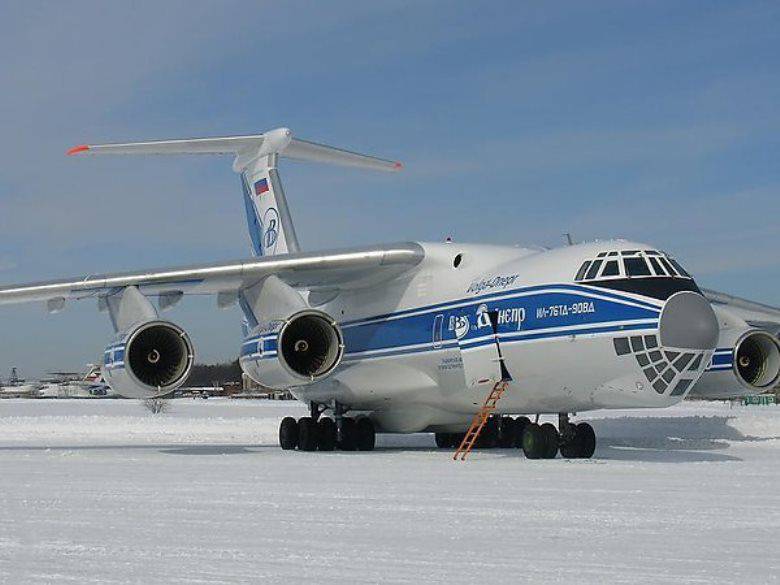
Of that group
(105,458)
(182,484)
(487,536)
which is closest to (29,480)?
(182,484)

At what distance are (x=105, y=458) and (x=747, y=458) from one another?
6784 millimetres

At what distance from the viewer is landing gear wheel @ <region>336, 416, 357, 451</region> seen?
1388 cm

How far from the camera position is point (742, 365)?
13.5 metres

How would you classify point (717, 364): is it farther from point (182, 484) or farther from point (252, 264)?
point (182, 484)

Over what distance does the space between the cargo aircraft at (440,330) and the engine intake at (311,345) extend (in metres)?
0.02

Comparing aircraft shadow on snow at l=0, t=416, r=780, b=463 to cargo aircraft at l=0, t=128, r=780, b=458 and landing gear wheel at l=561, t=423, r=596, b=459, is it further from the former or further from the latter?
cargo aircraft at l=0, t=128, r=780, b=458

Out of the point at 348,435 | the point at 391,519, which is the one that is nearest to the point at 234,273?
the point at 348,435

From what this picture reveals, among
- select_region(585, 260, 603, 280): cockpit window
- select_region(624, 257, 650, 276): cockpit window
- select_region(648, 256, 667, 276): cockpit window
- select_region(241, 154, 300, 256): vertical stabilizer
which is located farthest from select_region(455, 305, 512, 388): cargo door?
select_region(241, 154, 300, 256): vertical stabilizer

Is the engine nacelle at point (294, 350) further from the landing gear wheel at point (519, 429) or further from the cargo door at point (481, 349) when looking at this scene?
the landing gear wheel at point (519, 429)

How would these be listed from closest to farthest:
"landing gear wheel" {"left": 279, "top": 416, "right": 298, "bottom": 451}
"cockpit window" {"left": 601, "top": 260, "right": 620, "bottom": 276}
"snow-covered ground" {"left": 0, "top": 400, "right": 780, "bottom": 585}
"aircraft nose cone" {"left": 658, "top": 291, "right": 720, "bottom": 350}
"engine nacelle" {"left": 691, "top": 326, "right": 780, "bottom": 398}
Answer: "snow-covered ground" {"left": 0, "top": 400, "right": 780, "bottom": 585} < "aircraft nose cone" {"left": 658, "top": 291, "right": 720, "bottom": 350} < "cockpit window" {"left": 601, "top": 260, "right": 620, "bottom": 276} < "engine nacelle" {"left": 691, "top": 326, "right": 780, "bottom": 398} < "landing gear wheel" {"left": 279, "top": 416, "right": 298, "bottom": 451}

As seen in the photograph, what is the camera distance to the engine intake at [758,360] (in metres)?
13.1

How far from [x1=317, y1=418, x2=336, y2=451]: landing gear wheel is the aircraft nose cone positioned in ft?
19.4

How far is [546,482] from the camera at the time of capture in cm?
800

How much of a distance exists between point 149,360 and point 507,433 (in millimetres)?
4631
